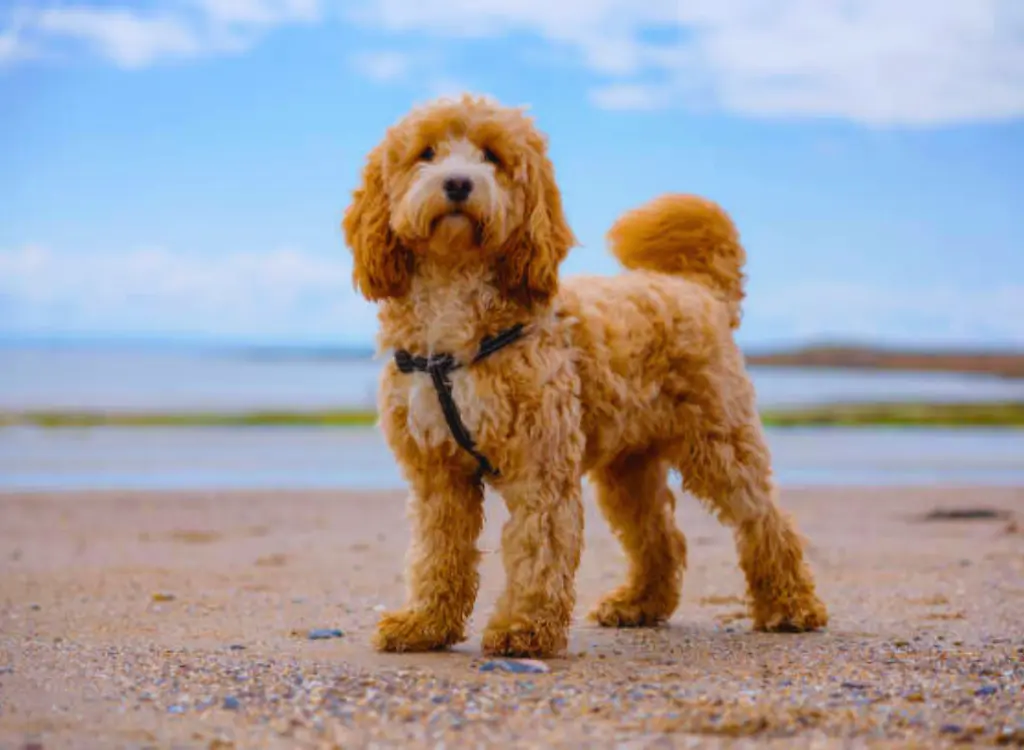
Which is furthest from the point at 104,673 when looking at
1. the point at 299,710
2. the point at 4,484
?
the point at 4,484

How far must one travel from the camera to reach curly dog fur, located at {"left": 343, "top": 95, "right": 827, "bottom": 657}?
222 inches

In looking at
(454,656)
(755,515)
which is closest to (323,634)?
(454,656)

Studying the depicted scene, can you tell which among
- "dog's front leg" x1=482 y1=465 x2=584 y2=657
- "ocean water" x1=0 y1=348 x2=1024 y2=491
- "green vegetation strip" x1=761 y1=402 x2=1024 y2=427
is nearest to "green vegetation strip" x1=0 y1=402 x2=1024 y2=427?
"green vegetation strip" x1=761 y1=402 x2=1024 y2=427

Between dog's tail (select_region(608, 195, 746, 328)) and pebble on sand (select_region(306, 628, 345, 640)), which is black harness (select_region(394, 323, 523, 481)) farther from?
dog's tail (select_region(608, 195, 746, 328))

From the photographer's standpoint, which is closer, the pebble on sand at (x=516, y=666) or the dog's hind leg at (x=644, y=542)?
the pebble on sand at (x=516, y=666)

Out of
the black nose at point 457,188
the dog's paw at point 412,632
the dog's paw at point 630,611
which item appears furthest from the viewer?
the dog's paw at point 630,611

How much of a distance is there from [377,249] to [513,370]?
2.64 ft

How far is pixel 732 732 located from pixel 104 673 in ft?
8.38

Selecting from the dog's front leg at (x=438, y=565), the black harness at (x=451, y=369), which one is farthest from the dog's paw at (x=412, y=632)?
the black harness at (x=451, y=369)

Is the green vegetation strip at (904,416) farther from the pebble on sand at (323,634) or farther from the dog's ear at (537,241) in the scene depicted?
the dog's ear at (537,241)

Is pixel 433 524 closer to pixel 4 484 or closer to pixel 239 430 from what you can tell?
pixel 4 484

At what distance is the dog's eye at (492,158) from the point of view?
5668mm

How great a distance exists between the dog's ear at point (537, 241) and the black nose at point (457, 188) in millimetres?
423

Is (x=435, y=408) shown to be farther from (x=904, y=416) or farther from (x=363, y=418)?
(x=904, y=416)
